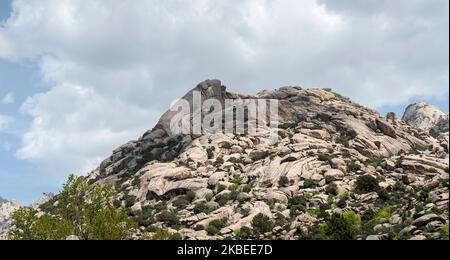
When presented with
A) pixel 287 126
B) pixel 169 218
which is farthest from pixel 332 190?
pixel 287 126

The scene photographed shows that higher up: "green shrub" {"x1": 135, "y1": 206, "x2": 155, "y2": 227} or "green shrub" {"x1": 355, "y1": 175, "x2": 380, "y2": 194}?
"green shrub" {"x1": 355, "y1": 175, "x2": 380, "y2": 194}

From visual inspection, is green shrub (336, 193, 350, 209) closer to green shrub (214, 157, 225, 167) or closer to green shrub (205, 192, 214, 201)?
green shrub (205, 192, 214, 201)

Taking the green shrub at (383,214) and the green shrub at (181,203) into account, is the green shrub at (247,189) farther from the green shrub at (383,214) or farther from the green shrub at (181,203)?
the green shrub at (383,214)

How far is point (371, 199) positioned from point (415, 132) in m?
67.7

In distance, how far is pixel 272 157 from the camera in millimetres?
84562

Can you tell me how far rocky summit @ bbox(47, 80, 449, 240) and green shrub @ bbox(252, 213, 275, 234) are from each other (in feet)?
0.43

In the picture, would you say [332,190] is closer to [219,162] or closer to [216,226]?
[216,226]

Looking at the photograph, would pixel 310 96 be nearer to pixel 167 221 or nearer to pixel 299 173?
pixel 299 173

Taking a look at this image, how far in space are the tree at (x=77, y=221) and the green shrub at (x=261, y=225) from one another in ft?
72.4

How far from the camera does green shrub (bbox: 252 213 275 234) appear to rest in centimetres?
5722

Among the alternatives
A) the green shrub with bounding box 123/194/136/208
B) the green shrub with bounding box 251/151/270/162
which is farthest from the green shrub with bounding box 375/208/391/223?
the green shrub with bounding box 123/194/136/208

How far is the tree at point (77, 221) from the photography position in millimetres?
35312

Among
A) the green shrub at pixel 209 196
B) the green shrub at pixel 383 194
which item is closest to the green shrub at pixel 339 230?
the green shrub at pixel 383 194

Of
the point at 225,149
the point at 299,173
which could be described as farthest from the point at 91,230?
the point at 225,149
